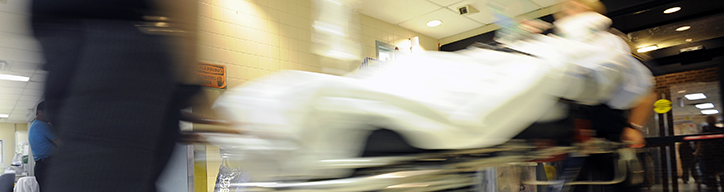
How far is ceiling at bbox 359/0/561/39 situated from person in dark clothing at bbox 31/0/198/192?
10.8 feet

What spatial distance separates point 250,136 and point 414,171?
0.23m

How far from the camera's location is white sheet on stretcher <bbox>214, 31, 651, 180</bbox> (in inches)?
20.3

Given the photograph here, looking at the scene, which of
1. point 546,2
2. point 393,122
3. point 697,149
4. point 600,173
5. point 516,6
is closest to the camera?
point 393,122

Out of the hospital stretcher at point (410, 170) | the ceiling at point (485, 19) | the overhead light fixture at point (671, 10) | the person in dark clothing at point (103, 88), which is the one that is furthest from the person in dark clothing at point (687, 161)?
the person in dark clothing at point (103, 88)

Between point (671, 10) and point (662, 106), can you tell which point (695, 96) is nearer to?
point (662, 106)

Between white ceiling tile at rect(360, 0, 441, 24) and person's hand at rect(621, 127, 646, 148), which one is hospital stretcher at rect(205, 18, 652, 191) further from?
white ceiling tile at rect(360, 0, 441, 24)

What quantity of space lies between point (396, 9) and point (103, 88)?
3942 millimetres

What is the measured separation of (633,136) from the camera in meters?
1.41

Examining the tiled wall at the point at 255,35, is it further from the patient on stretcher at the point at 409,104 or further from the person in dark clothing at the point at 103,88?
the person in dark clothing at the point at 103,88

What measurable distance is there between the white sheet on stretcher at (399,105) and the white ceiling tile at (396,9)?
334 centimetres

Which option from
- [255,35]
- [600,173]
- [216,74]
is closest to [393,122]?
[600,173]

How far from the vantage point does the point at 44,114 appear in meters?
0.64

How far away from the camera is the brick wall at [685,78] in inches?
123

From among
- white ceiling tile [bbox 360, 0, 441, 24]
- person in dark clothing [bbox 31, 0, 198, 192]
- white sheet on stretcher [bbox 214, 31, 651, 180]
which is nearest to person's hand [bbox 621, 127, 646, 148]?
white sheet on stretcher [bbox 214, 31, 651, 180]
